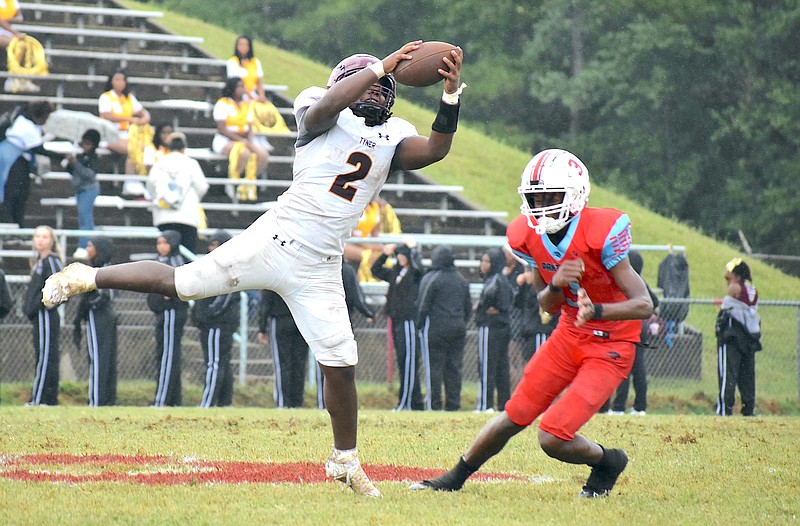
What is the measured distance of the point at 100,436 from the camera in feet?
26.6

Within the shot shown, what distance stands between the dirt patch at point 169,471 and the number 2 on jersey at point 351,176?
1.56m

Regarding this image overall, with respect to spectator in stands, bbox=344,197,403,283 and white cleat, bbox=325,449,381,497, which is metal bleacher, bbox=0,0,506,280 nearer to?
spectator in stands, bbox=344,197,403,283

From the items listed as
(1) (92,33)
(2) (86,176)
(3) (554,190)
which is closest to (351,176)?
(3) (554,190)

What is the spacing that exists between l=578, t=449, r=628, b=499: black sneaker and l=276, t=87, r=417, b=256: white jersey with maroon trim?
1746mm

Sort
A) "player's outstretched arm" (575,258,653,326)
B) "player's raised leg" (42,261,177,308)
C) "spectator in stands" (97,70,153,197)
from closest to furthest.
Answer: "player's outstretched arm" (575,258,653,326), "player's raised leg" (42,261,177,308), "spectator in stands" (97,70,153,197)

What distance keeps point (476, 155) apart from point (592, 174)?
985 cm

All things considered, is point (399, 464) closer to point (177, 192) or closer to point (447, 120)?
point (447, 120)

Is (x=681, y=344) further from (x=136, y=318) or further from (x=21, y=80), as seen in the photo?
(x=21, y=80)

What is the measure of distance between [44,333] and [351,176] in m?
6.78

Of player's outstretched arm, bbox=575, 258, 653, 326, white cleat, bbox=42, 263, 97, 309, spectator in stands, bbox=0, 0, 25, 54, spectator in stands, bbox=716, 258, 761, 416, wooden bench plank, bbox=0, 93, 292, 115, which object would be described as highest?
spectator in stands, bbox=0, 0, 25, 54

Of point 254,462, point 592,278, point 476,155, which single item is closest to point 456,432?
point 254,462

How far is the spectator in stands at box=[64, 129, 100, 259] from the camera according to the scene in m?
15.3

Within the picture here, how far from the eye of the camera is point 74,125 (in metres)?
17.5

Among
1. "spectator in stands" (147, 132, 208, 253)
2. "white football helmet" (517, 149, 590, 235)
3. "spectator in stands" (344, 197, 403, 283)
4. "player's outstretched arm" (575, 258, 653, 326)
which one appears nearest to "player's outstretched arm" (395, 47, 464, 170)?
"white football helmet" (517, 149, 590, 235)
